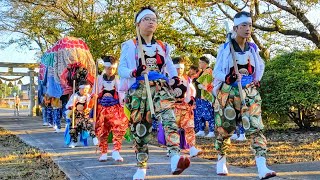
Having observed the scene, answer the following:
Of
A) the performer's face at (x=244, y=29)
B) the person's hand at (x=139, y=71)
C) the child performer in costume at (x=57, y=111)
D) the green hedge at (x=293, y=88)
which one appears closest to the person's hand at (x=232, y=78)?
the performer's face at (x=244, y=29)

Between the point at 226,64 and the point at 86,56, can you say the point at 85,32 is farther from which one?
the point at 226,64

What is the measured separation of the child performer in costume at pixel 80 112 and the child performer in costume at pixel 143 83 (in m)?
3.98

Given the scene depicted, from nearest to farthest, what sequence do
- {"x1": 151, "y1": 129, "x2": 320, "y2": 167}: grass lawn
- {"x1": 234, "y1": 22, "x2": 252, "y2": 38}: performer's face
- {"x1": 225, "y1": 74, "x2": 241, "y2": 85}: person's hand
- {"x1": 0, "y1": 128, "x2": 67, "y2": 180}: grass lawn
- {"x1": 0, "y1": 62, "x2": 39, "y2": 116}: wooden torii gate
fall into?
{"x1": 225, "y1": 74, "x2": 241, "y2": 85}: person's hand → {"x1": 234, "y1": 22, "x2": 252, "y2": 38}: performer's face → {"x1": 0, "y1": 128, "x2": 67, "y2": 180}: grass lawn → {"x1": 151, "y1": 129, "x2": 320, "y2": 167}: grass lawn → {"x1": 0, "y1": 62, "x2": 39, "y2": 116}: wooden torii gate

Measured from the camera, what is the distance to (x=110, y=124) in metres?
6.96

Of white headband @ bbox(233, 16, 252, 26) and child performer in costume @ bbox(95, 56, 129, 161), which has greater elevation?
white headband @ bbox(233, 16, 252, 26)

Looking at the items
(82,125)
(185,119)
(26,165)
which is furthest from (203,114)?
(26,165)

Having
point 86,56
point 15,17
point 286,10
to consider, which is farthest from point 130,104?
point 15,17

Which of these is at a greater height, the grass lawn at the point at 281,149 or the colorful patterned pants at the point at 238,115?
the colorful patterned pants at the point at 238,115

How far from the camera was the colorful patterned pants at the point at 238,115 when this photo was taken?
4859mm

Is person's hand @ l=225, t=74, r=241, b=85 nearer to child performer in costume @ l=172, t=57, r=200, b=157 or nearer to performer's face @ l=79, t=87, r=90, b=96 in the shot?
child performer in costume @ l=172, t=57, r=200, b=157

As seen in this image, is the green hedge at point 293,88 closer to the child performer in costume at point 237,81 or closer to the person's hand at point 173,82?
the child performer in costume at point 237,81

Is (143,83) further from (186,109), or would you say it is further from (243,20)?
(186,109)

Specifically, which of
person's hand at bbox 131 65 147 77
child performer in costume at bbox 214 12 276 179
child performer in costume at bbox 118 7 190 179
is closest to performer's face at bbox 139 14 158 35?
child performer in costume at bbox 118 7 190 179

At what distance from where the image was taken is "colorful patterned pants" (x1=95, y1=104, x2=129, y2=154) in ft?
22.4
